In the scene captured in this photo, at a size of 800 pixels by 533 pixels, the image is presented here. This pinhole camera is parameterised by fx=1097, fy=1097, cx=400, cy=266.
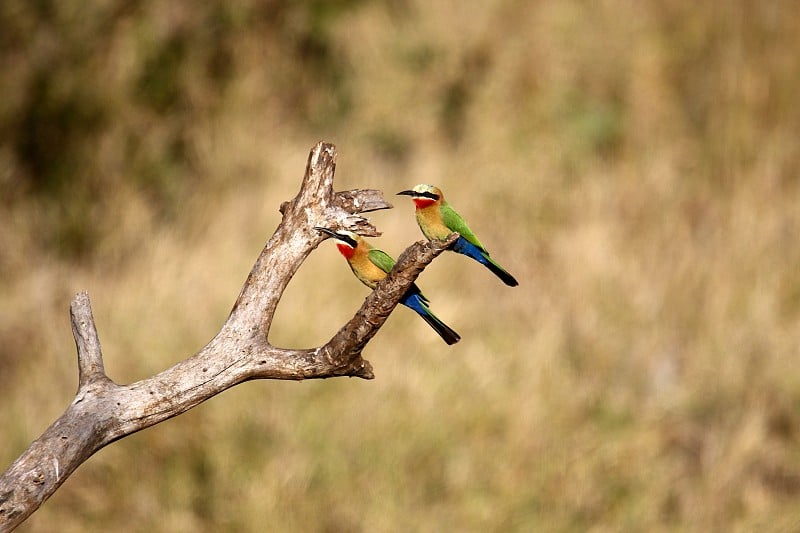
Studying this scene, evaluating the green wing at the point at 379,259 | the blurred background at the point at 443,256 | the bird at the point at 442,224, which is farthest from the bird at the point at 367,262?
the blurred background at the point at 443,256

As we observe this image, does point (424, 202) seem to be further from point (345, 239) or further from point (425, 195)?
point (345, 239)

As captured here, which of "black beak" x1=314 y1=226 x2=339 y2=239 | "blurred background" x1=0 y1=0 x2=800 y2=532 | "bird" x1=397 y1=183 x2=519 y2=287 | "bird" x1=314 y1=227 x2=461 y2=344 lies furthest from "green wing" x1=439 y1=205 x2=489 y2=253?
"blurred background" x1=0 y1=0 x2=800 y2=532

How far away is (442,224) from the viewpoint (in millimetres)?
2549

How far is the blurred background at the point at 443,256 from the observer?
593 centimetres

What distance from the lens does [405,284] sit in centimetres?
211

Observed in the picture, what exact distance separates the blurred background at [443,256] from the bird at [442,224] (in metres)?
3.32

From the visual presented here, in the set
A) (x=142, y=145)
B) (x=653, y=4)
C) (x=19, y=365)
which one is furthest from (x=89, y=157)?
(x=653, y=4)

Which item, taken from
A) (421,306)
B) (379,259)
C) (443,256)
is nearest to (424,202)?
(379,259)

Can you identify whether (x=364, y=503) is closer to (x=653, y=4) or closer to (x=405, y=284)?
(x=405, y=284)

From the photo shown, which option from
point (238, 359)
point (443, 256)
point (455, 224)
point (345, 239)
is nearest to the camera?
point (238, 359)

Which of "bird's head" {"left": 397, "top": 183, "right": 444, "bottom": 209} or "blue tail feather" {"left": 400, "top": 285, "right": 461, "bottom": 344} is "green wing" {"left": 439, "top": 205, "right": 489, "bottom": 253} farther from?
"blue tail feather" {"left": 400, "top": 285, "right": 461, "bottom": 344}

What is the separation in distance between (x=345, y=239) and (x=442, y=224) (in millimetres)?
247

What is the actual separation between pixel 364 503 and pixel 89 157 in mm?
3904

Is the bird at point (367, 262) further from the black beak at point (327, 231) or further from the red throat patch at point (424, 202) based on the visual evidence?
the red throat patch at point (424, 202)
